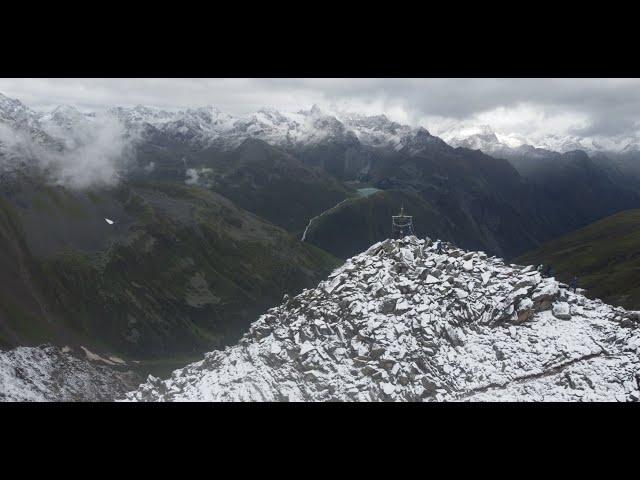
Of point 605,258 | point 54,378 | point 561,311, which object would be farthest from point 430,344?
point 605,258

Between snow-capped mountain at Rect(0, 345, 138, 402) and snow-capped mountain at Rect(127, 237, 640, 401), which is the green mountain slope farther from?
snow-capped mountain at Rect(127, 237, 640, 401)

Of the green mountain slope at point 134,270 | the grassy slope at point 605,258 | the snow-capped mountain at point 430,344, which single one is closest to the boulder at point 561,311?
the snow-capped mountain at point 430,344

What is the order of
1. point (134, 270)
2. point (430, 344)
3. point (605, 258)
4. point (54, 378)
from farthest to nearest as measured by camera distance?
point (605, 258)
point (134, 270)
point (54, 378)
point (430, 344)

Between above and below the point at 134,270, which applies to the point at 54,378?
below

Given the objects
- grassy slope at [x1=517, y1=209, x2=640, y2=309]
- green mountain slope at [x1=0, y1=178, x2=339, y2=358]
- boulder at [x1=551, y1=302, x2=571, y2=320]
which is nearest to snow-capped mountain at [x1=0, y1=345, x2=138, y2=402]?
green mountain slope at [x1=0, y1=178, x2=339, y2=358]

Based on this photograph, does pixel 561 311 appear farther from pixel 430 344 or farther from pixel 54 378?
pixel 54 378
